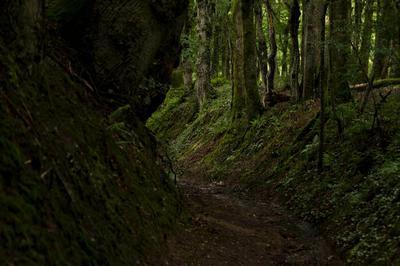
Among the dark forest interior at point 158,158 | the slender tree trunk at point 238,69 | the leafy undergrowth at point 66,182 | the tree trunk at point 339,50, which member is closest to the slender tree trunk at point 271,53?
the dark forest interior at point 158,158

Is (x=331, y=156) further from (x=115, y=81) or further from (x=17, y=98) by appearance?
(x=17, y=98)

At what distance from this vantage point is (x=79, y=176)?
5.73 metres

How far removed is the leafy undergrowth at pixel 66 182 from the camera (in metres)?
4.16

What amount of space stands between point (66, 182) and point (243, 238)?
485cm

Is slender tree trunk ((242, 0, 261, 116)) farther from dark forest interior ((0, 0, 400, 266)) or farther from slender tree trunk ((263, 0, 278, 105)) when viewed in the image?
slender tree trunk ((263, 0, 278, 105))

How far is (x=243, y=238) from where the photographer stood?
9.25 m

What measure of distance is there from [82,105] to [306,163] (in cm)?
777

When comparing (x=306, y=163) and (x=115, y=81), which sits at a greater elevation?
(x=115, y=81)

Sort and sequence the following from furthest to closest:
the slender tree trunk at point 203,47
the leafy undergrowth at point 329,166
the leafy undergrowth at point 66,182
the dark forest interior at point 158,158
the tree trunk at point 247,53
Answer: the slender tree trunk at point 203,47 → the tree trunk at point 247,53 → the leafy undergrowth at point 329,166 → the dark forest interior at point 158,158 → the leafy undergrowth at point 66,182

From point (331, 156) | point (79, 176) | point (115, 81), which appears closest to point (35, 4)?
point (79, 176)

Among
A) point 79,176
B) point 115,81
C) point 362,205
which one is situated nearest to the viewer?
point 79,176

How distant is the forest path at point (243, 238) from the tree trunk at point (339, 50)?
12.8 ft

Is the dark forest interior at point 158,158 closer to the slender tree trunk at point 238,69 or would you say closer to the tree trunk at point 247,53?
the tree trunk at point 247,53

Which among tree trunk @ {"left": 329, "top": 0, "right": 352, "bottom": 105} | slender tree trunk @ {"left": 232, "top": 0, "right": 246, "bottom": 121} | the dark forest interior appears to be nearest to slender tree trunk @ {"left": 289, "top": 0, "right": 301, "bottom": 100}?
the dark forest interior
